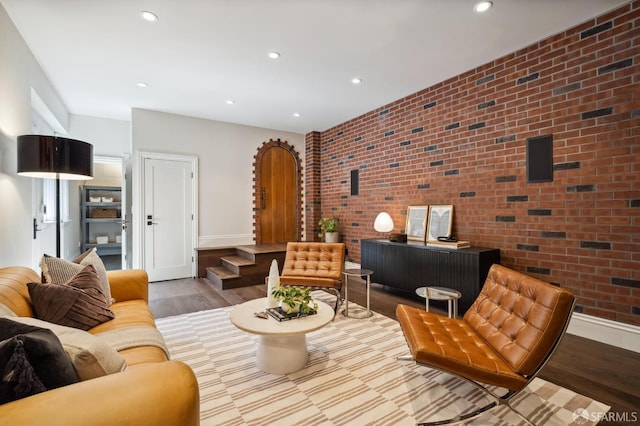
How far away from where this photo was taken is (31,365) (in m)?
0.91

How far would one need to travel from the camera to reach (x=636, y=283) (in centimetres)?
245

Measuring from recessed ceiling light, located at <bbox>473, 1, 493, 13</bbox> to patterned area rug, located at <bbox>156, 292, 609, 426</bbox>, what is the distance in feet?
9.45

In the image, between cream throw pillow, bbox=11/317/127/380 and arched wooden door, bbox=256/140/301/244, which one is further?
arched wooden door, bbox=256/140/301/244

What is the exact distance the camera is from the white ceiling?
97.2 inches

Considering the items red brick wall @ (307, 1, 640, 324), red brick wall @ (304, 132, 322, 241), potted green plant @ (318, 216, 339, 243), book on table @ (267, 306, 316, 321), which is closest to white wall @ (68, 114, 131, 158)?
red brick wall @ (304, 132, 322, 241)

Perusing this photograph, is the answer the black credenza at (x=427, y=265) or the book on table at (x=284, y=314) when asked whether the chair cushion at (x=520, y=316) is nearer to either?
the black credenza at (x=427, y=265)

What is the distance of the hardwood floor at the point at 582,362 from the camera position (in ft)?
6.15

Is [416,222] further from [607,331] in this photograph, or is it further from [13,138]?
[13,138]

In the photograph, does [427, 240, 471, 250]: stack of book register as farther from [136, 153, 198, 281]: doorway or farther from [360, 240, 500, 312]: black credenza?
[136, 153, 198, 281]: doorway

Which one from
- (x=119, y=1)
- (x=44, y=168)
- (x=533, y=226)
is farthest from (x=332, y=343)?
(x=119, y=1)

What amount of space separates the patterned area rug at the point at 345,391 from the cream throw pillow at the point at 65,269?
31.9 inches

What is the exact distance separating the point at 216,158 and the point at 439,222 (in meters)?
4.07

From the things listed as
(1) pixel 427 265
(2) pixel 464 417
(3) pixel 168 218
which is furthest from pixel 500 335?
(3) pixel 168 218

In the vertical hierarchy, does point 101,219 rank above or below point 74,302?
above
